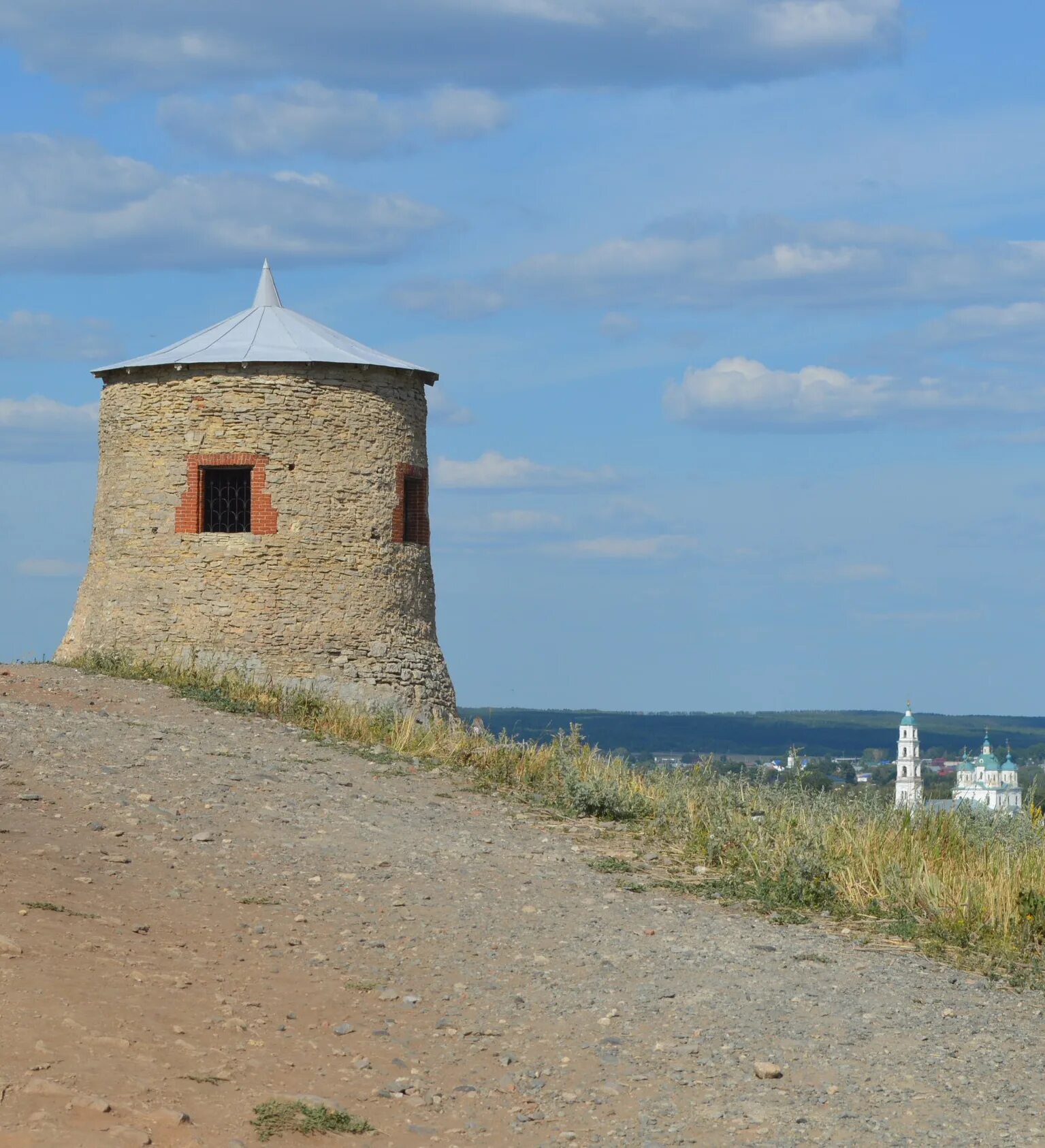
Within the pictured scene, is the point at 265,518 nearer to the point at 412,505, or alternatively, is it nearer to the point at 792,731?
the point at 412,505

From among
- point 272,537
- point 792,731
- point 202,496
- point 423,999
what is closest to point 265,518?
point 272,537

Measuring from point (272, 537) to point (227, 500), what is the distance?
816 mm

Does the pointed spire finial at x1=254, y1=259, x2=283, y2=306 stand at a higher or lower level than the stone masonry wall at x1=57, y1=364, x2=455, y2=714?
higher

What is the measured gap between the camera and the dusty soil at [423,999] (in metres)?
5.80

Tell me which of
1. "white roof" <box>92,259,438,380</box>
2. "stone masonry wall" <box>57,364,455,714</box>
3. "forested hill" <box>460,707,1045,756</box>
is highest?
"white roof" <box>92,259,438,380</box>

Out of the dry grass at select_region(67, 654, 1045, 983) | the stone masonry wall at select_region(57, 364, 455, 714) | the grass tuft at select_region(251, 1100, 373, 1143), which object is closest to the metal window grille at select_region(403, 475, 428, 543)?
the stone masonry wall at select_region(57, 364, 455, 714)

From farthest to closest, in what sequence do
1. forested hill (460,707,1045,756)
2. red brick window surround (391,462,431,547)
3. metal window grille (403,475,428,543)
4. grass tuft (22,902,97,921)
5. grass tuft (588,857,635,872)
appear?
forested hill (460,707,1045,756)
metal window grille (403,475,428,543)
red brick window surround (391,462,431,547)
grass tuft (588,857,635,872)
grass tuft (22,902,97,921)

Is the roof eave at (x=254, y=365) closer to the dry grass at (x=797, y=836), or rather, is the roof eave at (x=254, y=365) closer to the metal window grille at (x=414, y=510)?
the metal window grille at (x=414, y=510)

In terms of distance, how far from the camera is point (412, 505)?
1853 cm

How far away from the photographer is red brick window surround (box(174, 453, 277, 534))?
17.2m

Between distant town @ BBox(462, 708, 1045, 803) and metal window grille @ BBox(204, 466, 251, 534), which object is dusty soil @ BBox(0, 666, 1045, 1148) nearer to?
metal window grille @ BBox(204, 466, 251, 534)

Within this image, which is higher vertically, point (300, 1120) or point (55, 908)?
point (55, 908)

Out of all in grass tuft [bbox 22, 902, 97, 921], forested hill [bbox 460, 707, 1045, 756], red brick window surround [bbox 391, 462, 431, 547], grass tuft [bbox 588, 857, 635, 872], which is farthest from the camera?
forested hill [bbox 460, 707, 1045, 756]

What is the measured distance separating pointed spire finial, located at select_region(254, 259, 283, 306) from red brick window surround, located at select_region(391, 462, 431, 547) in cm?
326
